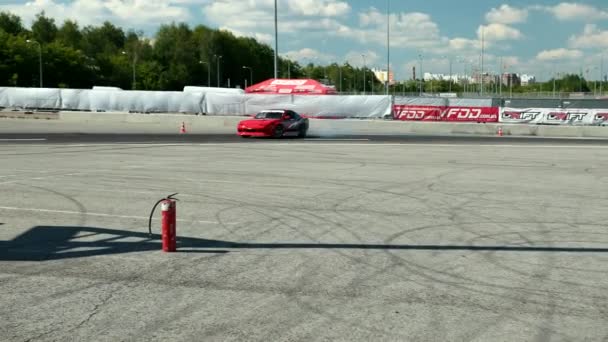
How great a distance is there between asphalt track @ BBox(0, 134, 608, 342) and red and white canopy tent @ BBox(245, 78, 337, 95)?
1141 inches

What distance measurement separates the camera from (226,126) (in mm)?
40344

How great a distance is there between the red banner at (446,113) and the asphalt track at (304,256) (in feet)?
77.9

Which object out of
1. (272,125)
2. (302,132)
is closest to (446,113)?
(302,132)

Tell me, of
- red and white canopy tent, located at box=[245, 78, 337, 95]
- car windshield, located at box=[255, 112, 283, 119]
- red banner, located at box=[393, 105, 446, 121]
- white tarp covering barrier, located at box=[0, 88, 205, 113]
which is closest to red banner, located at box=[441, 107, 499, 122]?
red banner, located at box=[393, 105, 446, 121]

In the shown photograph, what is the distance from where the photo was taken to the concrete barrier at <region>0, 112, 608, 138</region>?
37.2 metres

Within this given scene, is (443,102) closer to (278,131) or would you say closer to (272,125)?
(278,131)

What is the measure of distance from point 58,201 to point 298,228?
485 cm

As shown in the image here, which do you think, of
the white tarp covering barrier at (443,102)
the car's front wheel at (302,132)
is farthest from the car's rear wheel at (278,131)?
the white tarp covering barrier at (443,102)

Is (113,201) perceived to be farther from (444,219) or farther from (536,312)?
(536,312)

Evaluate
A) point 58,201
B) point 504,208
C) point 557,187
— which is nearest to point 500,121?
point 557,187

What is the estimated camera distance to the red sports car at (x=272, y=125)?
102 feet

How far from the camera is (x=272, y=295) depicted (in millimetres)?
6648

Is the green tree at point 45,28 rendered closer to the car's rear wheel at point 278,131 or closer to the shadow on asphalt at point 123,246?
the car's rear wheel at point 278,131

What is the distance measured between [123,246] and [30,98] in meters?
44.1
